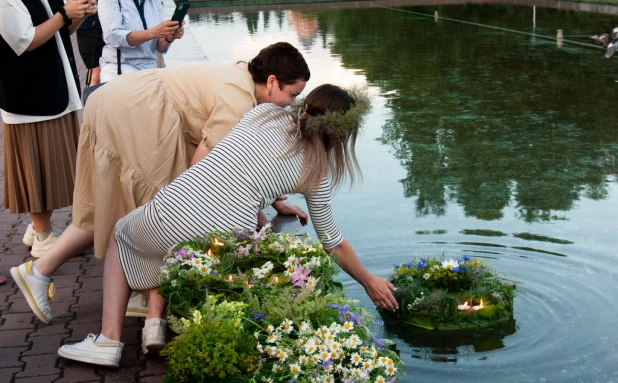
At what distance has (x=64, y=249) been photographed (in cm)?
455

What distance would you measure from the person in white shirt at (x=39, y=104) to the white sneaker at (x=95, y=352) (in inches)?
65.1

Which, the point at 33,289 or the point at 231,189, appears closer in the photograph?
the point at 231,189

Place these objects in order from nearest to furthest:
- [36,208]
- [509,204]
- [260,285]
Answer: [260,285] < [36,208] < [509,204]

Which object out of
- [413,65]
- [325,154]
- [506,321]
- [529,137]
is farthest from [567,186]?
[413,65]

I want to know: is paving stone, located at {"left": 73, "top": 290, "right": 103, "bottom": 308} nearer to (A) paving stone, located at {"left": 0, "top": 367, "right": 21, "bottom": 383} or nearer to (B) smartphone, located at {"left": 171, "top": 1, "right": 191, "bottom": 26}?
(A) paving stone, located at {"left": 0, "top": 367, "right": 21, "bottom": 383}

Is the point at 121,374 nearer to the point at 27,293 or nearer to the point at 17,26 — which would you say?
the point at 27,293

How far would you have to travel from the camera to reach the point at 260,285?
3.62 m

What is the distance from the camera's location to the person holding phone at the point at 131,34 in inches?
227

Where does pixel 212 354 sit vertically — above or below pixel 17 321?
above

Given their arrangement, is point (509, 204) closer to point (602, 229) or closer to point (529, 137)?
point (602, 229)

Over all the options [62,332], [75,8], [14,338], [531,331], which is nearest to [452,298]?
[531,331]

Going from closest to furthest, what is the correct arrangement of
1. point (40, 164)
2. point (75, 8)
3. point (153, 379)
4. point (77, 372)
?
point (153, 379)
point (77, 372)
point (75, 8)
point (40, 164)

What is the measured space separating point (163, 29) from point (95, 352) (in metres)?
2.42

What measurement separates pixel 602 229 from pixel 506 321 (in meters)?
1.74
